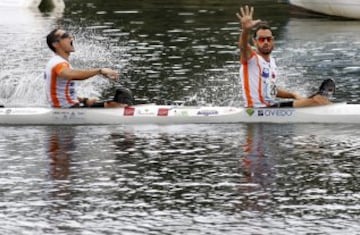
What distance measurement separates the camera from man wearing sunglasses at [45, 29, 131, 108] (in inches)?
632

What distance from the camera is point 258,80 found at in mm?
15953

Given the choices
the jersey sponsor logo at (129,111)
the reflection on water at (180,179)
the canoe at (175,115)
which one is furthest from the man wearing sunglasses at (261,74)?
the jersey sponsor logo at (129,111)

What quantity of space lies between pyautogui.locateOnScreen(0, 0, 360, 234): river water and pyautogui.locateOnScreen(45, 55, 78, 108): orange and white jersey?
0.61 meters

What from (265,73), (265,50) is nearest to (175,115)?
(265,73)

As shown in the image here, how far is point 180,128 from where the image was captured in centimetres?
1574

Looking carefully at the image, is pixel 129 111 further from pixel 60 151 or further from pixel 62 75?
pixel 60 151

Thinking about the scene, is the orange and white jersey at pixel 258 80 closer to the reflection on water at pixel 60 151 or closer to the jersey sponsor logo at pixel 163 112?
the jersey sponsor logo at pixel 163 112

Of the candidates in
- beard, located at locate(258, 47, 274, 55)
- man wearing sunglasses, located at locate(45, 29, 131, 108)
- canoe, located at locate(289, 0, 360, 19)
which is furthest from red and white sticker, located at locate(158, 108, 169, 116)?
canoe, located at locate(289, 0, 360, 19)

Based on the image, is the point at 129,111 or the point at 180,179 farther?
the point at 129,111

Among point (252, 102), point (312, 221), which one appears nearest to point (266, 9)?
point (252, 102)

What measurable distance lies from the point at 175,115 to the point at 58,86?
5.67 feet

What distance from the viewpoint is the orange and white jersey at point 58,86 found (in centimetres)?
1614

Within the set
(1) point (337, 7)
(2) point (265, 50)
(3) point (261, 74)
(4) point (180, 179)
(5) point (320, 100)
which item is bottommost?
(4) point (180, 179)

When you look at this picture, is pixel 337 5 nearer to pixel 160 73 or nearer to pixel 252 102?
pixel 160 73
